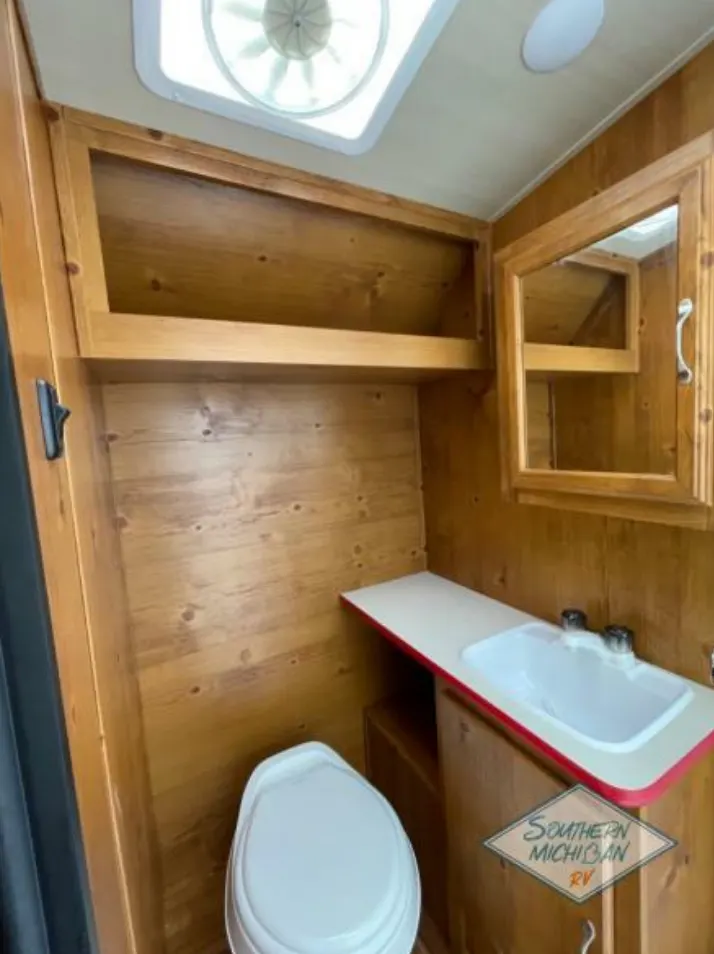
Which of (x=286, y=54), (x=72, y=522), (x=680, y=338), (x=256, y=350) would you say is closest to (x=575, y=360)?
(x=680, y=338)

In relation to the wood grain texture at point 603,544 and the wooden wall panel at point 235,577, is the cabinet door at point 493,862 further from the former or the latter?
the wooden wall panel at point 235,577

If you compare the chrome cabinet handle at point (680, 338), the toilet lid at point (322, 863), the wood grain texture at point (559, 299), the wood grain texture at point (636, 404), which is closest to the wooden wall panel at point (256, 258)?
the wood grain texture at point (559, 299)

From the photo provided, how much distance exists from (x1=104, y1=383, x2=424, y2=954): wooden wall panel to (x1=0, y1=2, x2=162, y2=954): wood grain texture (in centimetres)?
26

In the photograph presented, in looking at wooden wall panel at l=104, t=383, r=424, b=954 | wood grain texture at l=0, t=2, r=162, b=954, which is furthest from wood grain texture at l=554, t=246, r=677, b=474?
wood grain texture at l=0, t=2, r=162, b=954

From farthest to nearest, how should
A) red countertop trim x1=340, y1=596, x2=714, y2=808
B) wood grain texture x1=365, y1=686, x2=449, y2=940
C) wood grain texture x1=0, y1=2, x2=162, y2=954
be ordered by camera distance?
wood grain texture x1=365, y1=686, x2=449, y2=940 < red countertop trim x1=340, y1=596, x2=714, y2=808 < wood grain texture x1=0, y1=2, x2=162, y2=954

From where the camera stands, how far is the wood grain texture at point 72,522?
0.44m

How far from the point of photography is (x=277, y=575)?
1494 millimetres

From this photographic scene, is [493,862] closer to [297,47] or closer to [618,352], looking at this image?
[618,352]

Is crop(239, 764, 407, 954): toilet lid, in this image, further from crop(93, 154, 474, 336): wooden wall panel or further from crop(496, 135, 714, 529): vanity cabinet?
crop(93, 154, 474, 336): wooden wall panel

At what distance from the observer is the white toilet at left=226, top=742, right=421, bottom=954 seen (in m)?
0.87

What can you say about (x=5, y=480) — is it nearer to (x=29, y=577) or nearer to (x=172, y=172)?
(x=29, y=577)

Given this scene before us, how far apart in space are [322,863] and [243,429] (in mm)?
1143

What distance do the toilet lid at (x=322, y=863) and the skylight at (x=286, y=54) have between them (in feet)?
5.21

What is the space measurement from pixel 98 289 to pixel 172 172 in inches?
12.1
